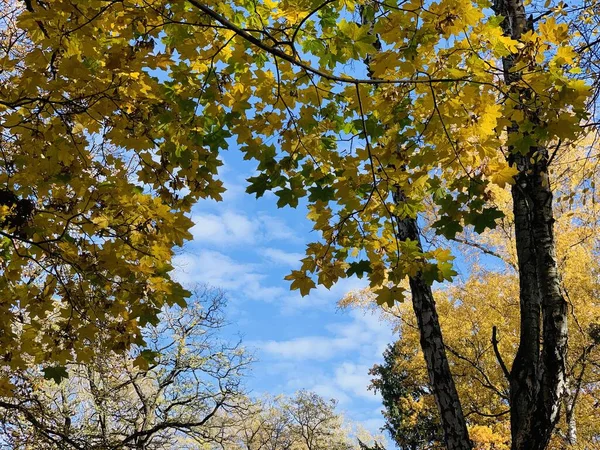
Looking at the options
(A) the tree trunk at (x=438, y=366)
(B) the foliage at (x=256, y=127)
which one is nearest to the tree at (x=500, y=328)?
(A) the tree trunk at (x=438, y=366)

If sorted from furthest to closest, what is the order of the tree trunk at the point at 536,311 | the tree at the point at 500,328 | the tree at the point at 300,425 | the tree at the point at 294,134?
the tree at the point at 300,425
the tree at the point at 500,328
the tree trunk at the point at 536,311
the tree at the point at 294,134

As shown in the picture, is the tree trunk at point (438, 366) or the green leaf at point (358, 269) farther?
the tree trunk at point (438, 366)

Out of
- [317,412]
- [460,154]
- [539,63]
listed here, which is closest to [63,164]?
[460,154]

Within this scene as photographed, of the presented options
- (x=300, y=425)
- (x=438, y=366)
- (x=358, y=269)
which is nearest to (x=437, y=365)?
(x=438, y=366)

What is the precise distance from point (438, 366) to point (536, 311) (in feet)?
2.70

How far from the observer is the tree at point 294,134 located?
73.9 inches

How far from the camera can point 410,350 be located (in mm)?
14406

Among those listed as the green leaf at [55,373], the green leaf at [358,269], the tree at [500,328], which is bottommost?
the green leaf at [55,373]

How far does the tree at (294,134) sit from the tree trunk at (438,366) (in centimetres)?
51

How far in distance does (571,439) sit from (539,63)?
35.3 feet

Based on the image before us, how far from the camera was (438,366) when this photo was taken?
3191 millimetres

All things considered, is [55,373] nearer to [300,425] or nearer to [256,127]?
[256,127]

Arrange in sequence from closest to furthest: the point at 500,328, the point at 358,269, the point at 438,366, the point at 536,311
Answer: the point at 358,269 < the point at 536,311 < the point at 438,366 < the point at 500,328

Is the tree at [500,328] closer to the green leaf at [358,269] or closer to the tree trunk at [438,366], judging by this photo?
the tree trunk at [438,366]
